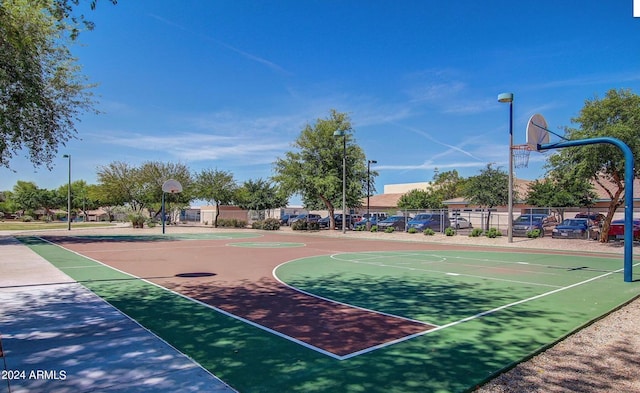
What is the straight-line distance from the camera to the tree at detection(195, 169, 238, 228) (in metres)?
50.2

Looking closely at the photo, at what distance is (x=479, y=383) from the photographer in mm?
4355

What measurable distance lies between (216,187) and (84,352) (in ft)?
152

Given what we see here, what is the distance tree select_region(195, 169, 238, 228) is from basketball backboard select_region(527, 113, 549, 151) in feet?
137

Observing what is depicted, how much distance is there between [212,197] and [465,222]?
2918 cm

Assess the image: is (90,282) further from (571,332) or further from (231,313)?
(571,332)

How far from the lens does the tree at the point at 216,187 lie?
50250mm

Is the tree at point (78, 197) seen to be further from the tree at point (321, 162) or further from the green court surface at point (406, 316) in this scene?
the green court surface at point (406, 316)

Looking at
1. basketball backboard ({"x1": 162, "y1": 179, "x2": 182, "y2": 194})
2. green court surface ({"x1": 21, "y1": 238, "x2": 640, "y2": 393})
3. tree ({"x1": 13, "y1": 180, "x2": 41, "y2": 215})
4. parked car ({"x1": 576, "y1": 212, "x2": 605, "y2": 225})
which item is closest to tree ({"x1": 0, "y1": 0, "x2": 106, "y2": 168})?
green court surface ({"x1": 21, "y1": 238, "x2": 640, "y2": 393})

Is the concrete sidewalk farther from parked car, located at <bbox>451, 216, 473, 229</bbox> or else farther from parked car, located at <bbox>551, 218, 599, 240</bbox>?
parked car, located at <bbox>451, 216, 473, 229</bbox>

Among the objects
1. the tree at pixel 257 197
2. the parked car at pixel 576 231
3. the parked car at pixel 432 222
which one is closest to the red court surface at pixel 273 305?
the parked car at pixel 576 231

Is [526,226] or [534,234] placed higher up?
[526,226]

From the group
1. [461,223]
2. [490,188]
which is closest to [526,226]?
[461,223]

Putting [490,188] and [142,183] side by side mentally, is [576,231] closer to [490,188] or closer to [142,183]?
[490,188]

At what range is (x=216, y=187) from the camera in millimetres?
50375
